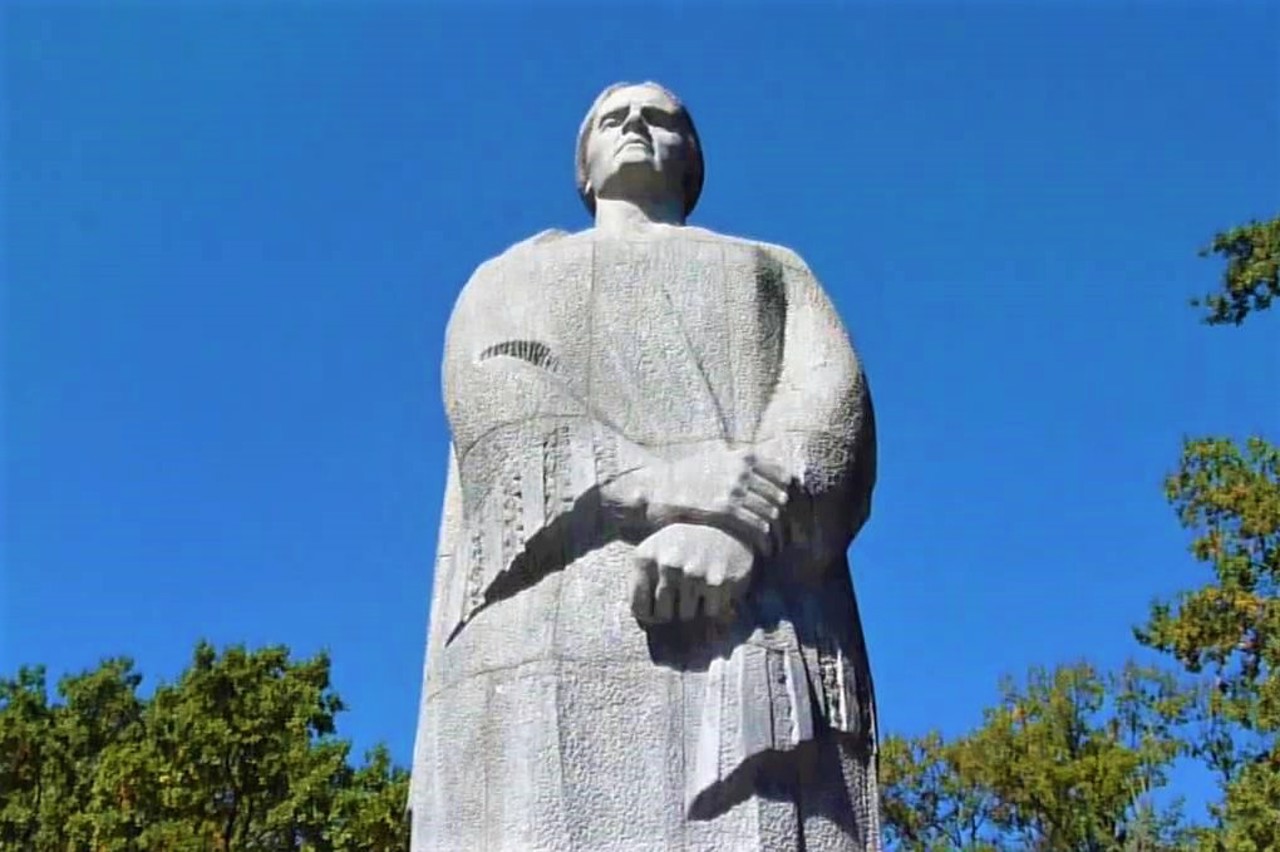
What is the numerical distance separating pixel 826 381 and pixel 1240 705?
596 inches

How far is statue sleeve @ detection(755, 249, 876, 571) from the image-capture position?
712 cm

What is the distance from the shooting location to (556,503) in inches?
277

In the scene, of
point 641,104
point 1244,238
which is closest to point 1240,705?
point 1244,238


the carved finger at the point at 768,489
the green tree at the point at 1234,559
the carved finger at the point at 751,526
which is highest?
the green tree at the point at 1234,559

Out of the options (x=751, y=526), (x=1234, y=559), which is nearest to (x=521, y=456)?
(x=751, y=526)

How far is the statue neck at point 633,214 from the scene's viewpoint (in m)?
8.38

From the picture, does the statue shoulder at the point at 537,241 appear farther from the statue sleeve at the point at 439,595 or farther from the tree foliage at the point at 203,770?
the tree foliage at the point at 203,770

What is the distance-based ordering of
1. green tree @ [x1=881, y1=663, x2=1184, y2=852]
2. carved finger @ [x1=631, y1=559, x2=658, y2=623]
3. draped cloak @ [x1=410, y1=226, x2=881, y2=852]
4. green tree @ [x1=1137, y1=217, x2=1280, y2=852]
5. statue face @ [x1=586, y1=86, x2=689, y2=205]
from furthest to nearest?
green tree @ [x1=881, y1=663, x2=1184, y2=852] → green tree @ [x1=1137, y1=217, x2=1280, y2=852] → statue face @ [x1=586, y1=86, x2=689, y2=205] → carved finger @ [x1=631, y1=559, x2=658, y2=623] → draped cloak @ [x1=410, y1=226, x2=881, y2=852]

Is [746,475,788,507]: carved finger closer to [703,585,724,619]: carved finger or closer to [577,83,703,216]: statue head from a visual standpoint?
[703,585,724,619]: carved finger

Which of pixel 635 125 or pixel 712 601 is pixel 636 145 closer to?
pixel 635 125

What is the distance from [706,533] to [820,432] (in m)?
0.77

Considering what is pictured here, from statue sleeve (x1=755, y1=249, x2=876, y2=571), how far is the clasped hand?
0.17m

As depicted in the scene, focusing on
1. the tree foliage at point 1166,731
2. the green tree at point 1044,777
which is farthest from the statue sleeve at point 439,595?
the green tree at point 1044,777

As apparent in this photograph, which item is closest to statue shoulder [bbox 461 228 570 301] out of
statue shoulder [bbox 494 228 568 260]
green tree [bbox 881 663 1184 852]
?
statue shoulder [bbox 494 228 568 260]
